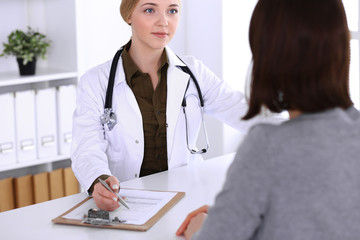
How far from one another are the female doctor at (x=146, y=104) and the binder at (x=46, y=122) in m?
0.96

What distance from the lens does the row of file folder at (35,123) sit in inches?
117

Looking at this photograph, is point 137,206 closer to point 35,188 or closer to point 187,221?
point 187,221

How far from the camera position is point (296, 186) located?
3.02 feet

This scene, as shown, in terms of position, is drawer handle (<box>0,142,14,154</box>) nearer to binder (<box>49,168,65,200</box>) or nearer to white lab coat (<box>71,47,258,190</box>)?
binder (<box>49,168,65,200</box>)

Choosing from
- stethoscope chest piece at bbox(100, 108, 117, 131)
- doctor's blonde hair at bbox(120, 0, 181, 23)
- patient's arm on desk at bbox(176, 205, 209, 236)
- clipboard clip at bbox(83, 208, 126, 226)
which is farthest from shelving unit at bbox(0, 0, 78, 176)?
patient's arm on desk at bbox(176, 205, 209, 236)

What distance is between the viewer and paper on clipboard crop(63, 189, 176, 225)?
62.3 inches

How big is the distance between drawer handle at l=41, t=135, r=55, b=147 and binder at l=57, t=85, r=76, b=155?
1.9 inches

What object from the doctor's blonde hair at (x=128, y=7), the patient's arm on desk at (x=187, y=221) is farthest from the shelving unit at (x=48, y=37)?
the patient's arm on desk at (x=187, y=221)

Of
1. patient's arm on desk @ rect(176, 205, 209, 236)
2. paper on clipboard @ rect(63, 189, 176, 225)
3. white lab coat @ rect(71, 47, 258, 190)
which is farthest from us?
white lab coat @ rect(71, 47, 258, 190)

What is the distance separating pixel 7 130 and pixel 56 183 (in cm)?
44

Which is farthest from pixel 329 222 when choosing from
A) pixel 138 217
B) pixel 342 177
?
pixel 138 217

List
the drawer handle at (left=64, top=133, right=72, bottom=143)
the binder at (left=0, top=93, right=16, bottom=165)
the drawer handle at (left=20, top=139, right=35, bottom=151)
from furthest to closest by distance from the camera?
the drawer handle at (left=64, top=133, right=72, bottom=143) < the drawer handle at (left=20, top=139, right=35, bottom=151) < the binder at (left=0, top=93, right=16, bottom=165)

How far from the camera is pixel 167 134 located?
216 centimetres

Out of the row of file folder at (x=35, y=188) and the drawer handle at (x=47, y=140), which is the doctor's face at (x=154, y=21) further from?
the row of file folder at (x=35, y=188)
